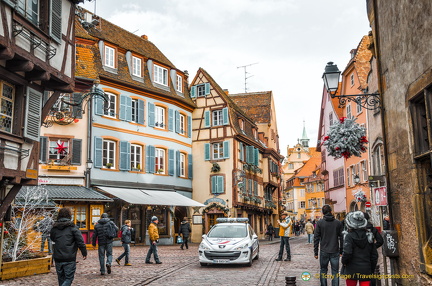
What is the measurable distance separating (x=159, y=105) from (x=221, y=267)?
17564 millimetres

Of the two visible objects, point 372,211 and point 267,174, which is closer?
point 372,211

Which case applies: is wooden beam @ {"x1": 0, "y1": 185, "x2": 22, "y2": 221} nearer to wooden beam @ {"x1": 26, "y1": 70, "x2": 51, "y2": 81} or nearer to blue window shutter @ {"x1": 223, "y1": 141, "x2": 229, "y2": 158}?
wooden beam @ {"x1": 26, "y1": 70, "x2": 51, "y2": 81}

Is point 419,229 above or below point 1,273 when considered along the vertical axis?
above

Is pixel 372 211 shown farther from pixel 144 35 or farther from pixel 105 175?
pixel 144 35

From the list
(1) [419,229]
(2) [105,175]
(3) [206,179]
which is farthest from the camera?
(3) [206,179]

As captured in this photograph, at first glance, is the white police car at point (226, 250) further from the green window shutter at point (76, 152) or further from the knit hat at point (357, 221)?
the green window shutter at point (76, 152)

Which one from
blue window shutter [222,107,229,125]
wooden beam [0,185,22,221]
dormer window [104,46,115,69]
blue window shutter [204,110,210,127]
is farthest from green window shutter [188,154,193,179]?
wooden beam [0,185,22,221]

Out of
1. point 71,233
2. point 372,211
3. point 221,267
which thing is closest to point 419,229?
point 71,233

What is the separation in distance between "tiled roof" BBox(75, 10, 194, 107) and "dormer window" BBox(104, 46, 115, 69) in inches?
11.2

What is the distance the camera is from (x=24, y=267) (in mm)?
12766

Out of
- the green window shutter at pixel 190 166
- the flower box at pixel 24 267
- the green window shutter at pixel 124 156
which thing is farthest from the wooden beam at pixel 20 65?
the green window shutter at pixel 190 166

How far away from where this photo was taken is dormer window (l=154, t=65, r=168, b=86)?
31.7 m

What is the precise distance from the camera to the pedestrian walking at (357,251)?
282 inches

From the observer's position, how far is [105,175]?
88.4ft
